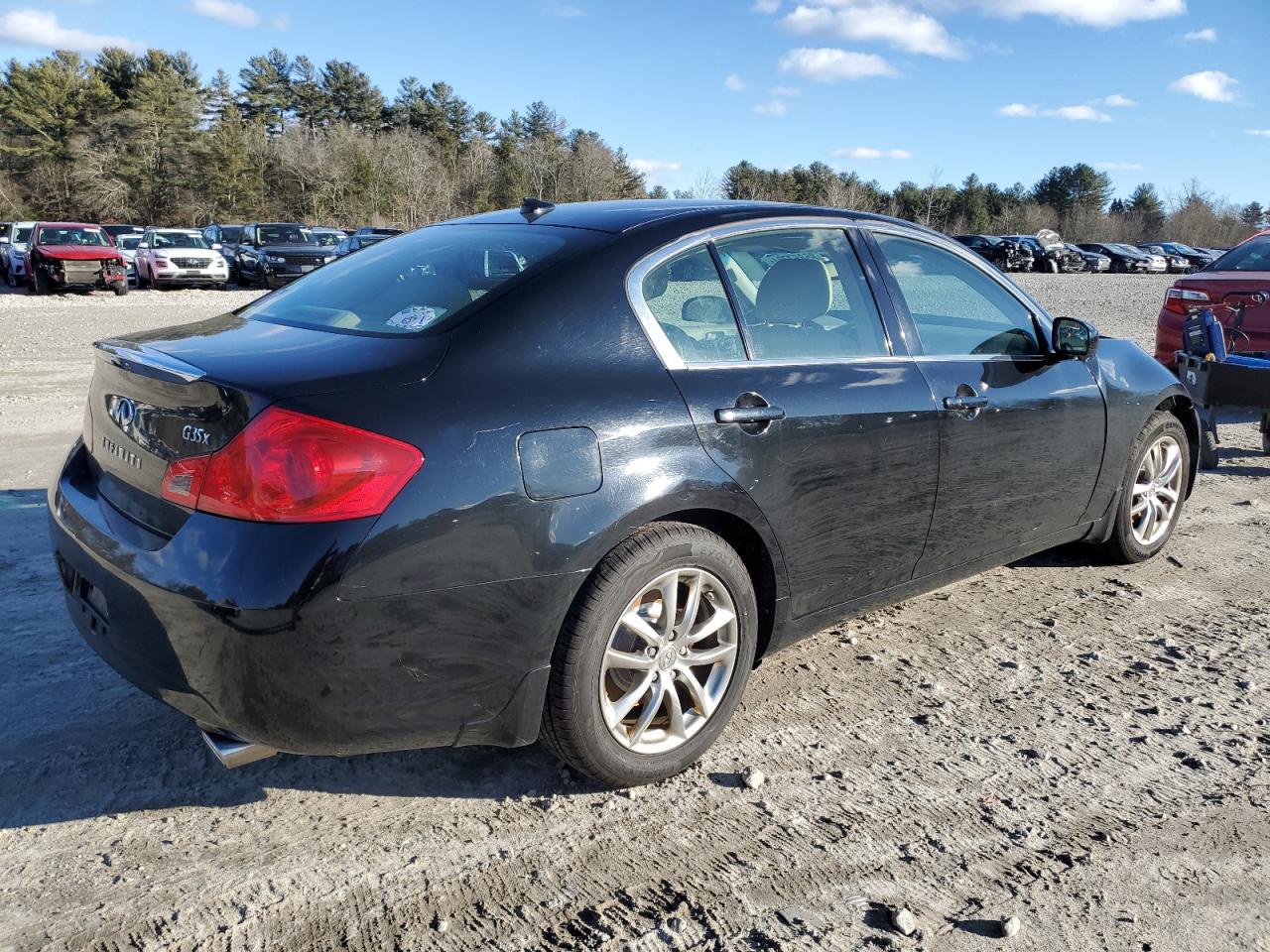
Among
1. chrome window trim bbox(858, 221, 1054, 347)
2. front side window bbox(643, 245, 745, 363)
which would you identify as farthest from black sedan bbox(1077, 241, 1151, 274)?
front side window bbox(643, 245, 745, 363)

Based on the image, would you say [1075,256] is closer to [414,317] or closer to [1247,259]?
[1247,259]

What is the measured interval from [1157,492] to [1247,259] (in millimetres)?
5030

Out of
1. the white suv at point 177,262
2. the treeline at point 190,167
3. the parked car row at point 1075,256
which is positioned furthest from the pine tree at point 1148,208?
the white suv at point 177,262

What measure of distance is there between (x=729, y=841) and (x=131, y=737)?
189 cm

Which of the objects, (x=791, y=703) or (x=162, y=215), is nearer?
(x=791, y=703)

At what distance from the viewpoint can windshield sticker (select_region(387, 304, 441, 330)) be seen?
9.32ft

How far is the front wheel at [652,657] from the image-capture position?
2.75m

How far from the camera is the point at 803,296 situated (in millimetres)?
3557

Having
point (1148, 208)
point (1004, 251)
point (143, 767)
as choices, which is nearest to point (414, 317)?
point (143, 767)

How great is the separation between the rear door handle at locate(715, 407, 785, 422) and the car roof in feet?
2.17

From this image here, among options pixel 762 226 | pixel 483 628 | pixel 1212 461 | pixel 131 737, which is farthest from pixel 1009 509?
pixel 131 737

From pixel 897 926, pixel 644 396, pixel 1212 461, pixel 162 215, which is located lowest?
pixel 897 926

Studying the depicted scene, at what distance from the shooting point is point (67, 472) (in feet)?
10.2

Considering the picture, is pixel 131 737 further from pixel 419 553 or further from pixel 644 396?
pixel 644 396
